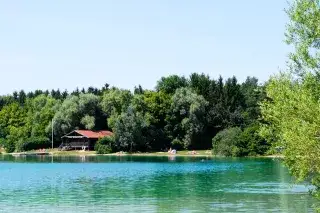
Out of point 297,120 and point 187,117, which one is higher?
point 187,117

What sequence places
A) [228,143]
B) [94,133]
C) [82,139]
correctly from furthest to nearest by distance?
[82,139], [94,133], [228,143]

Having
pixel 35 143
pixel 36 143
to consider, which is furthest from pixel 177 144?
pixel 35 143

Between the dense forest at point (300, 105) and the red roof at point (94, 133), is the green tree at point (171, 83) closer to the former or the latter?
the red roof at point (94, 133)

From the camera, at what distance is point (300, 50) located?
2469 centimetres

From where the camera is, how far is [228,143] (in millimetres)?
111688

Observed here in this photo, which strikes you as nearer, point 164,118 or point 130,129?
point 130,129

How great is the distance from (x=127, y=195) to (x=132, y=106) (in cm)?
7741

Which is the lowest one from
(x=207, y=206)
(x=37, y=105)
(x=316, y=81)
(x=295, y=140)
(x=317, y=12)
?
(x=207, y=206)

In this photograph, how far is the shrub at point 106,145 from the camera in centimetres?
12381

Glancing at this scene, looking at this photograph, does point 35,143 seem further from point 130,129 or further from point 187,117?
point 187,117

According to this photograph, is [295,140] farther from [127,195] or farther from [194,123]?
[194,123]

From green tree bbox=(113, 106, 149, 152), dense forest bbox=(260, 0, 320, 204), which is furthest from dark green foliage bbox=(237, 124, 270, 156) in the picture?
dense forest bbox=(260, 0, 320, 204)

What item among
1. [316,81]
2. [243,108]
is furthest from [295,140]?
[243,108]

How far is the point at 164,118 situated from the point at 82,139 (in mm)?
19043
